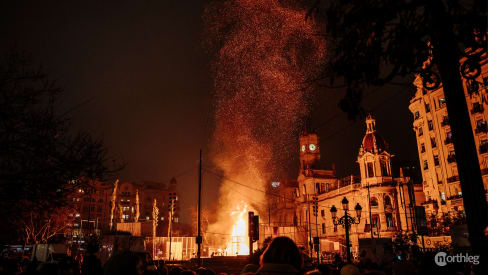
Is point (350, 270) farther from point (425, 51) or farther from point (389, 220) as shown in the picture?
point (389, 220)

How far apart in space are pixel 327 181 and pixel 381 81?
244ft

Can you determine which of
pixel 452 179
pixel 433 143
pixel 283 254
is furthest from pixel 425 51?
pixel 433 143

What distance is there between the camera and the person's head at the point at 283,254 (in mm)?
4102

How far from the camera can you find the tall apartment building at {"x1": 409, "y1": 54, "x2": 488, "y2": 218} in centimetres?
4094

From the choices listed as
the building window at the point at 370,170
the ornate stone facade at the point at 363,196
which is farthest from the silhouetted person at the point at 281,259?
the building window at the point at 370,170

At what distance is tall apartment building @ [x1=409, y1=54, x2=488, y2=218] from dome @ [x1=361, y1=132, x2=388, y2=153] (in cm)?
923

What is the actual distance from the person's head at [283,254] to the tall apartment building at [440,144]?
43.6m

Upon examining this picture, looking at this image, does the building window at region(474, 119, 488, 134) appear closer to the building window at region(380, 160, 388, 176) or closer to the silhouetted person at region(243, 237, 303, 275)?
the building window at region(380, 160, 388, 176)

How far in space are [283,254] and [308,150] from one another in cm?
7974

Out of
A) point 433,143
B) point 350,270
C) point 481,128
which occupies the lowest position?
point 350,270

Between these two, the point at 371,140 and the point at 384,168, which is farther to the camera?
the point at 371,140

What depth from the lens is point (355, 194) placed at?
6147 cm

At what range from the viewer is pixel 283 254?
162 inches

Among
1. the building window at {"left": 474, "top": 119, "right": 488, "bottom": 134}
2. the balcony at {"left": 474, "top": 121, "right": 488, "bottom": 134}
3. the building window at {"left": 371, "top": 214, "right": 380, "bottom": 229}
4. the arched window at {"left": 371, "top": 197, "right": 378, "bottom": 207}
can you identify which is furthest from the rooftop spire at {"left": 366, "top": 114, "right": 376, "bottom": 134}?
the balcony at {"left": 474, "top": 121, "right": 488, "bottom": 134}
